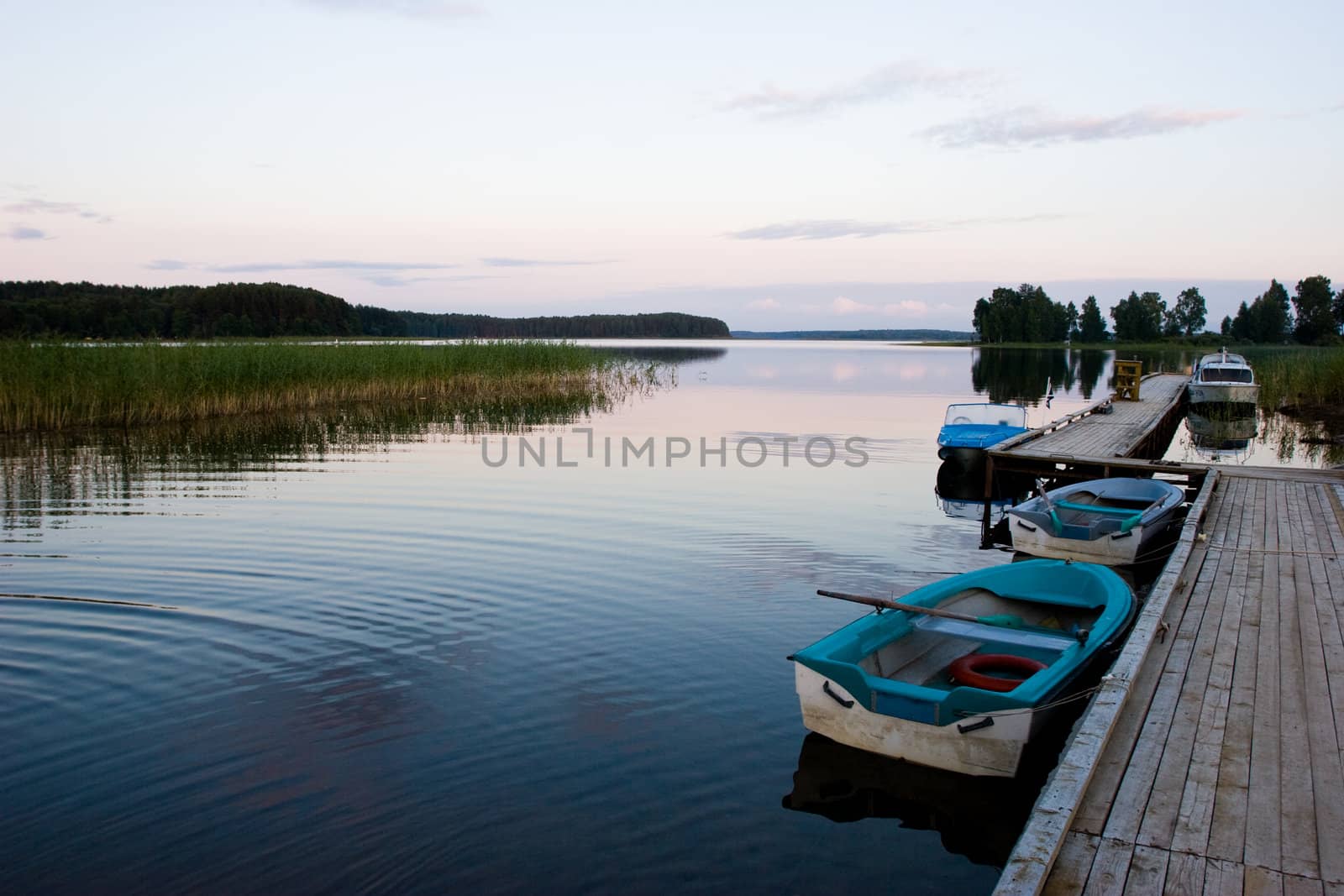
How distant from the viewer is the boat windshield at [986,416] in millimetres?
20641

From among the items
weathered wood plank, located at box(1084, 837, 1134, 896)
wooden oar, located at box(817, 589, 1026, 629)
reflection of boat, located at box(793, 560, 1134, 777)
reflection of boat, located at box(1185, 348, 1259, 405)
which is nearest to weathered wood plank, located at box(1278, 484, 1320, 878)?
weathered wood plank, located at box(1084, 837, 1134, 896)

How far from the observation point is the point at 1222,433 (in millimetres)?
29391

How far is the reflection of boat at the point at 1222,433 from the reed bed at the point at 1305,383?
274 cm

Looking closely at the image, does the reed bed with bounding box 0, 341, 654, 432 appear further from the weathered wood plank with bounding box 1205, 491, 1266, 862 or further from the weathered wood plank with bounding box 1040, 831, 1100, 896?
the weathered wood plank with bounding box 1040, 831, 1100, 896

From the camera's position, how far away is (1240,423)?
103 ft

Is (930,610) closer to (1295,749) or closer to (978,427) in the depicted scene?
(1295,749)

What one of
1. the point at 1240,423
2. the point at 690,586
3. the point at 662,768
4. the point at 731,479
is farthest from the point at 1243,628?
the point at 1240,423

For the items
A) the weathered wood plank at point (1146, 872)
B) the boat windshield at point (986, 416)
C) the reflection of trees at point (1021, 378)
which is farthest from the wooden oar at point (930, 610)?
the reflection of trees at point (1021, 378)

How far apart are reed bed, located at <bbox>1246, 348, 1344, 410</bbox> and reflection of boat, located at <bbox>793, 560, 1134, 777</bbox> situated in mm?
29756

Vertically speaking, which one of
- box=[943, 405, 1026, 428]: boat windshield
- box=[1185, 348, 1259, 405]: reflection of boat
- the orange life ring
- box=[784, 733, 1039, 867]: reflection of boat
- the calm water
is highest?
box=[1185, 348, 1259, 405]: reflection of boat

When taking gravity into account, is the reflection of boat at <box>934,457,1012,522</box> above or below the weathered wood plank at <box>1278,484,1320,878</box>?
below

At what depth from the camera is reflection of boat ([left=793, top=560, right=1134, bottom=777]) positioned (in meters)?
5.68

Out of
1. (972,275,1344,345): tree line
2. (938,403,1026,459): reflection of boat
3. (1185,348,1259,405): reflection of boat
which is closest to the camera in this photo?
(938,403,1026,459): reflection of boat

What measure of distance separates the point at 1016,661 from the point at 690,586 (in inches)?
150
